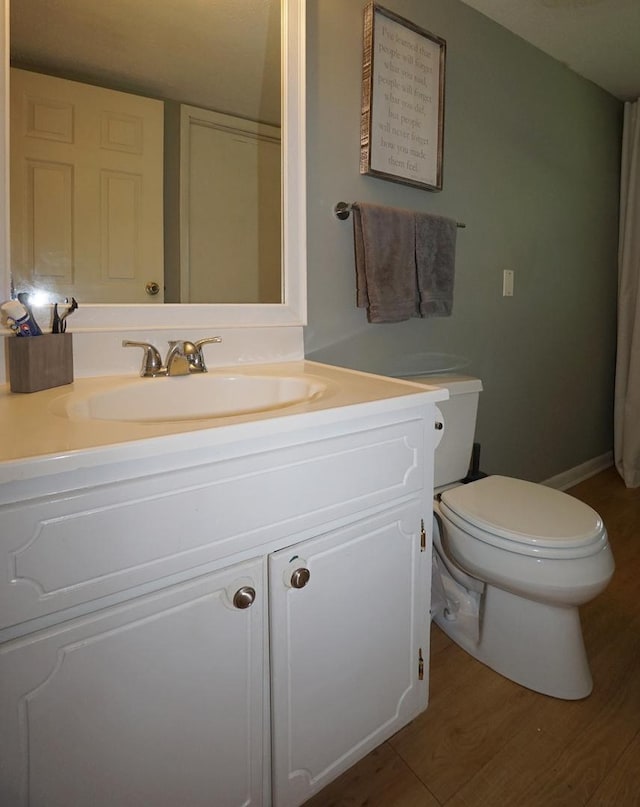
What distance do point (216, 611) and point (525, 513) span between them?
0.90m

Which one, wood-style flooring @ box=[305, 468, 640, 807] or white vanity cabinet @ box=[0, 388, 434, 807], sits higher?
white vanity cabinet @ box=[0, 388, 434, 807]

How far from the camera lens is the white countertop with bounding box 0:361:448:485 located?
1.87ft

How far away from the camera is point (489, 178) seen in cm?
190

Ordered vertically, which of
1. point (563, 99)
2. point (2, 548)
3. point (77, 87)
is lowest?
point (2, 548)

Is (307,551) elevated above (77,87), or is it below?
below

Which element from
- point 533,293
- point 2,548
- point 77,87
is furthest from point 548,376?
point 2,548

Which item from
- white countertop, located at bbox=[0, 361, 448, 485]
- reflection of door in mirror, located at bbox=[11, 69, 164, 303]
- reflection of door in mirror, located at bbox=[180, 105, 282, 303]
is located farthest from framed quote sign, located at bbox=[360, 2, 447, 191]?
white countertop, located at bbox=[0, 361, 448, 485]

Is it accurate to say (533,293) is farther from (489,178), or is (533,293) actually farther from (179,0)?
(179,0)

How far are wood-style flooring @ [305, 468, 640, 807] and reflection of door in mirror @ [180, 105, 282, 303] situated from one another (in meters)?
1.14

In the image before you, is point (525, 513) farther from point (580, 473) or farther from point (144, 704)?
point (580, 473)

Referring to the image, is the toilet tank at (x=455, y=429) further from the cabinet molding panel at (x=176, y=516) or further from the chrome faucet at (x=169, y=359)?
the chrome faucet at (x=169, y=359)

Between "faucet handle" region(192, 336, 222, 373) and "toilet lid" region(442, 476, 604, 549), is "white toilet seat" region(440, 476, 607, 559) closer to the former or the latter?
"toilet lid" region(442, 476, 604, 549)

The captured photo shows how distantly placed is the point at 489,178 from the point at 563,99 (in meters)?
0.73

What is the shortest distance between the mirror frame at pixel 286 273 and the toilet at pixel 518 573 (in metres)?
0.56
